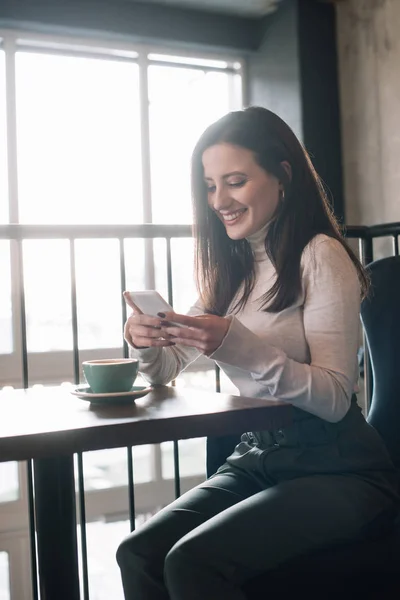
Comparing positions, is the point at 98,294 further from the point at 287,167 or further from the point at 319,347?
the point at 319,347

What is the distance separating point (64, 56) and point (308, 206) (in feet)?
13.5

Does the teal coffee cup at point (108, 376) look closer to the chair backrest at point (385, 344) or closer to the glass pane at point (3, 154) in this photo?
the chair backrest at point (385, 344)

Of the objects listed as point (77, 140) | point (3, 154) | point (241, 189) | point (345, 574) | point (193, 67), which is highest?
point (193, 67)

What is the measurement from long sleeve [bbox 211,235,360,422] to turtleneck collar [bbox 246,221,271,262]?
0.14m

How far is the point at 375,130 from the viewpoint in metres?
5.03

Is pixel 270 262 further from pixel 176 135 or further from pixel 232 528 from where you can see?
pixel 176 135

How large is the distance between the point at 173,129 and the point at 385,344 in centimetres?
411

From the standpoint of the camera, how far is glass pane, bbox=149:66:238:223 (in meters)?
5.41

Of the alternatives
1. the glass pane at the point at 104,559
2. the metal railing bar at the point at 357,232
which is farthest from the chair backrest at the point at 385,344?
the glass pane at the point at 104,559

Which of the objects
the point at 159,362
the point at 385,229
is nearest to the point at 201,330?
the point at 159,362

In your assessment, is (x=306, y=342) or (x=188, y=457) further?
(x=188, y=457)

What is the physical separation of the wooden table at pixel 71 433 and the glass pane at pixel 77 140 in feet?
13.2

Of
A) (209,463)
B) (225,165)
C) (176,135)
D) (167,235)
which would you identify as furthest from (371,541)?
(176,135)

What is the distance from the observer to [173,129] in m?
5.47
